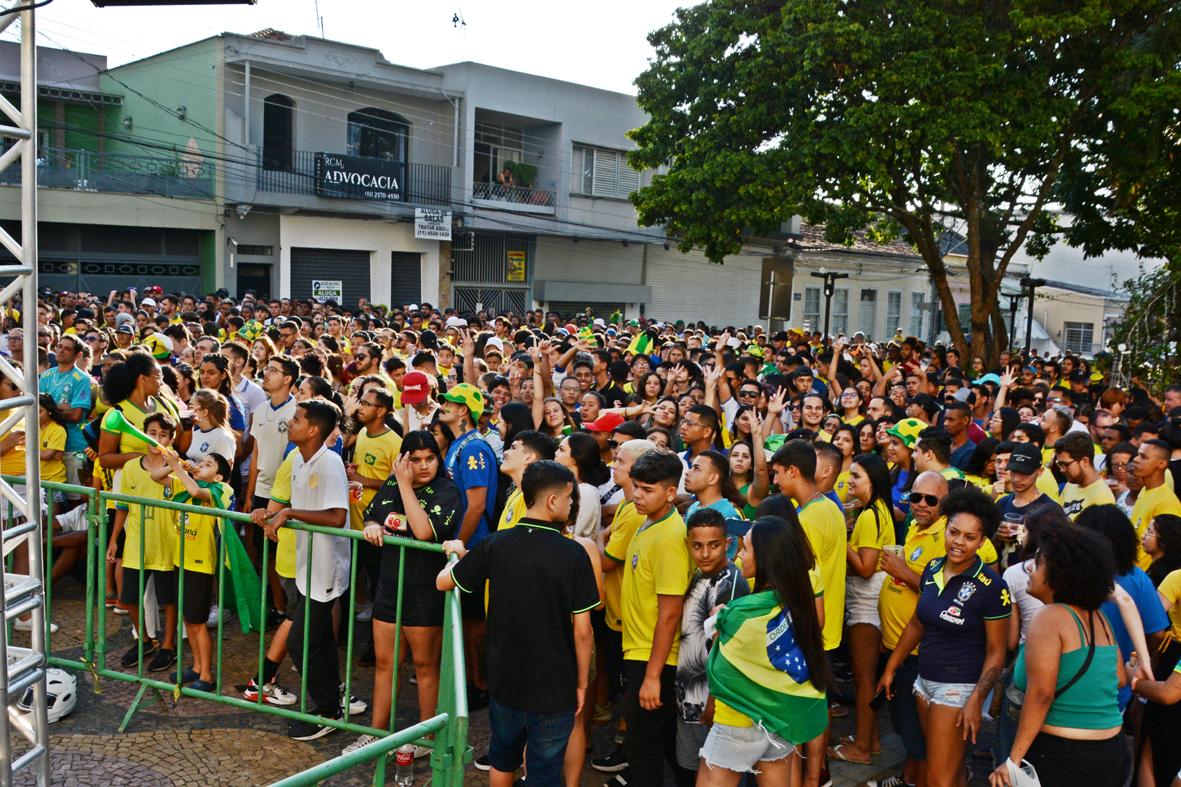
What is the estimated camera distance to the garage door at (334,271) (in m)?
26.7

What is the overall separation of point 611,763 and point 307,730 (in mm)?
1681

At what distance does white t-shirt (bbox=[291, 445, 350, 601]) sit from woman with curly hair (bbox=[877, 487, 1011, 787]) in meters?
3.11

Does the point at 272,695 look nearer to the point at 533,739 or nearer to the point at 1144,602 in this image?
the point at 533,739

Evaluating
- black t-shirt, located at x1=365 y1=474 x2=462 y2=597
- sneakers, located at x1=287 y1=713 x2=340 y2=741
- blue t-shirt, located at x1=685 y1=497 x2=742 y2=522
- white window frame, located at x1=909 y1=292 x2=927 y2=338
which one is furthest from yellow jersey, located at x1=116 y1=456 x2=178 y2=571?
white window frame, located at x1=909 y1=292 x2=927 y2=338

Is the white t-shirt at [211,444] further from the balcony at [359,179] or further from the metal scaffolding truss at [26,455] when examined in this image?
the balcony at [359,179]

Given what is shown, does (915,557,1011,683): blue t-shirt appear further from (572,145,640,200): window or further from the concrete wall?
(572,145,640,200): window

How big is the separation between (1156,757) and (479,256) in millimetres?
26881

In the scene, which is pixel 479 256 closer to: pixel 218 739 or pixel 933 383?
pixel 933 383

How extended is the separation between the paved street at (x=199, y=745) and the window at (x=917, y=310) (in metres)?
39.7

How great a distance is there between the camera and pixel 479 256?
30.4 metres

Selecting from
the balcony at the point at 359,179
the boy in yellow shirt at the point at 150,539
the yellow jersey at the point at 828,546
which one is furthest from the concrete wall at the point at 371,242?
the yellow jersey at the point at 828,546

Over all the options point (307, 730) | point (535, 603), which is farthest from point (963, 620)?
point (307, 730)

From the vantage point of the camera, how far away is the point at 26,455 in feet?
15.4

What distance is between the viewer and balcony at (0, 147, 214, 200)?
23172 mm
